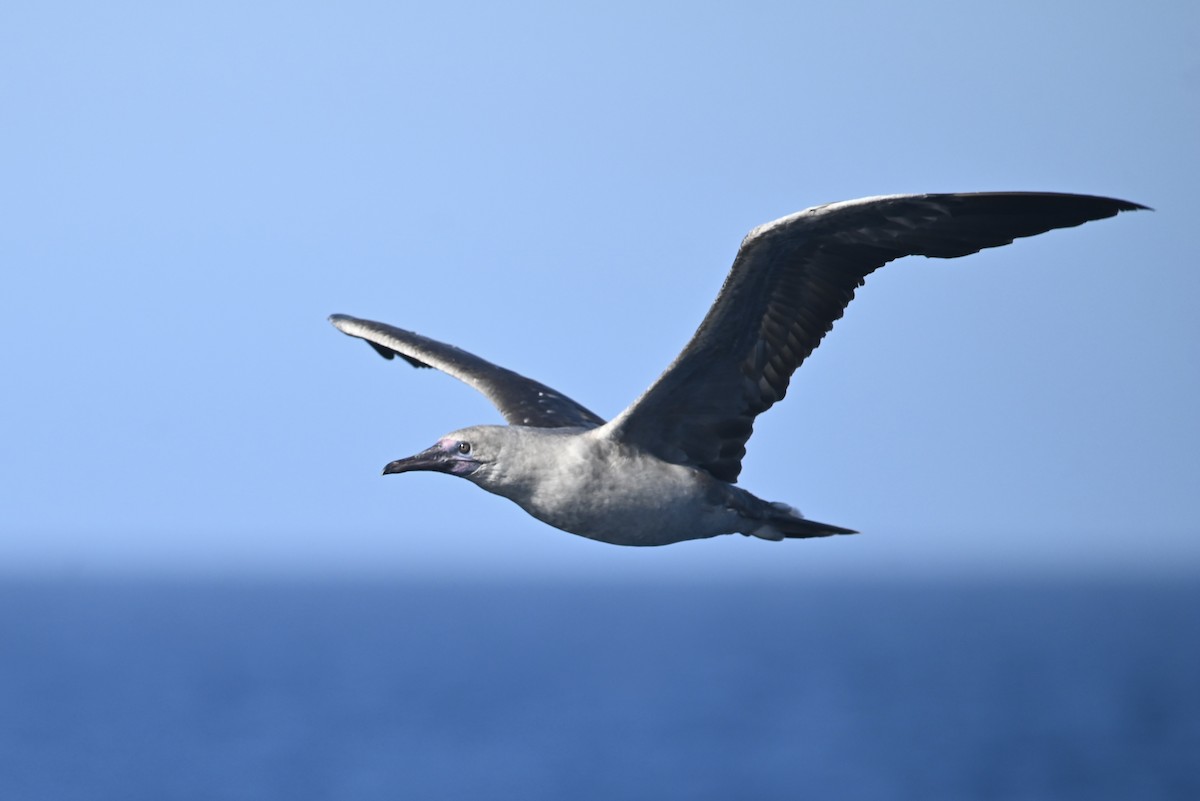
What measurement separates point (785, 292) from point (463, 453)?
102 inches

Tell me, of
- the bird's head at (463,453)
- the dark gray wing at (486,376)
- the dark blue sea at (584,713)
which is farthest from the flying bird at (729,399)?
the dark blue sea at (584,713)

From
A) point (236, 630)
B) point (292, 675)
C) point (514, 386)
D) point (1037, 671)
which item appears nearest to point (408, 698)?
point (292, 675)

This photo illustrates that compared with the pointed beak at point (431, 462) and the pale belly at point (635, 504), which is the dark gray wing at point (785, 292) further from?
the pointed beak at point (431, 462)

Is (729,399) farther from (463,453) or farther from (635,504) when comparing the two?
(463,453)

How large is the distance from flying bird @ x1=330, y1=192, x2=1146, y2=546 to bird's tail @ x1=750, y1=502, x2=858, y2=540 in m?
0.01

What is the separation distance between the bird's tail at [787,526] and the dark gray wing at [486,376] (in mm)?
1984

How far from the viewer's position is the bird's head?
1333 cm

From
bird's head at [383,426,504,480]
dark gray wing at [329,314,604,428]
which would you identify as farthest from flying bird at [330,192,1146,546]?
dark gray wing at [329,314,604,428]

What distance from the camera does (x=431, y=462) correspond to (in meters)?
13.4

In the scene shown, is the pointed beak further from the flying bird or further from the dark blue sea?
the dark blue sea

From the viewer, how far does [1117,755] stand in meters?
66.2

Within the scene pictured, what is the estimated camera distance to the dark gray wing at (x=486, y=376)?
1547 centimetres

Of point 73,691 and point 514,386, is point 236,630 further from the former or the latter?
point 514,386

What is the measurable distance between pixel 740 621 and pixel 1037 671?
57.3 metres
